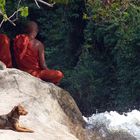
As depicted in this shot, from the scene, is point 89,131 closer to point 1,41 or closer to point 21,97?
point 21,97

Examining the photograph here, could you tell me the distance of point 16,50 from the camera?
412 inches

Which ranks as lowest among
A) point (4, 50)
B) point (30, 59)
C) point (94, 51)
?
point (94, 51)

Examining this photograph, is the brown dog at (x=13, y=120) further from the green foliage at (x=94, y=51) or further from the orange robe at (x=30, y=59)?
the green foliage at (x=94, y=51)

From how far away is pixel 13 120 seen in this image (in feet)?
24.0

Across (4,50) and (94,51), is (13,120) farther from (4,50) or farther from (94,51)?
(94,51)

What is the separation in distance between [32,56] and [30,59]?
0.20 feet

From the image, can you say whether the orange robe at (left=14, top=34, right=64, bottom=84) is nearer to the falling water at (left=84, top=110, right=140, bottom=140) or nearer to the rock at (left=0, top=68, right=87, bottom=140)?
the rock at (left=0, top=68, right=87, bottom=140)

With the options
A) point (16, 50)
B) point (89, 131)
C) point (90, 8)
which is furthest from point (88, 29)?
point (89, 131)

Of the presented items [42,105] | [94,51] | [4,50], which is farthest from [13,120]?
[94,51]

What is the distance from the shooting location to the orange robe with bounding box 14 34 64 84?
34.0 ft

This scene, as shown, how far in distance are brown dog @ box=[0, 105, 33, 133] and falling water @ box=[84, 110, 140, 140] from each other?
2.26 meters

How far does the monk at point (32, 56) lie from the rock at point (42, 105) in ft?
2.06

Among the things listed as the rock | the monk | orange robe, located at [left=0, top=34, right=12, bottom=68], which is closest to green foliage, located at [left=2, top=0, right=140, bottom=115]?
the monk

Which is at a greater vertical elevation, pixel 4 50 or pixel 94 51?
pixel 4 50
